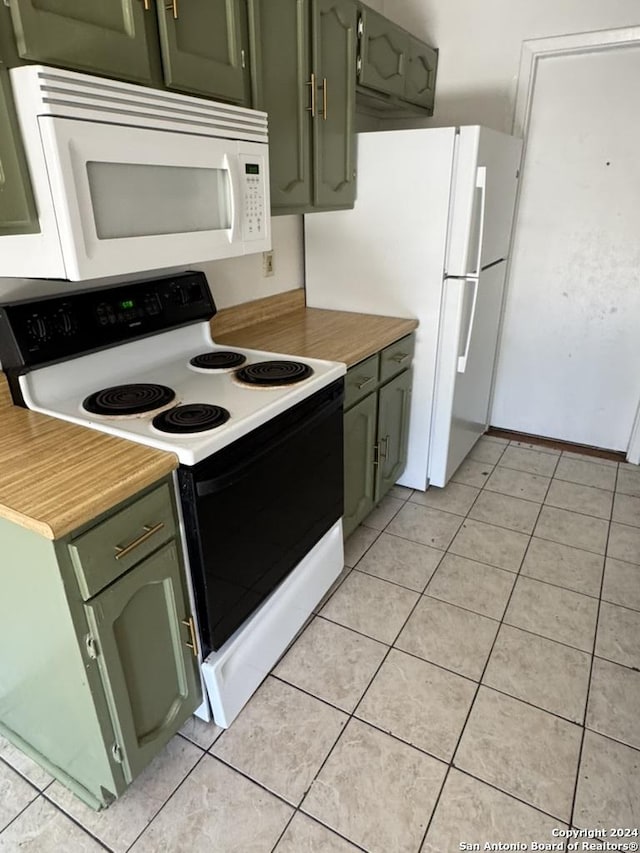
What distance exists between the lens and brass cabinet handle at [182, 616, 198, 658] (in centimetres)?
137

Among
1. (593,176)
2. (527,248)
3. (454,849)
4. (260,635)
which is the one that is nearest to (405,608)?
(260,635)

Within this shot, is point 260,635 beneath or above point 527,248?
beneath

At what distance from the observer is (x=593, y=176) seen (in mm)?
2752

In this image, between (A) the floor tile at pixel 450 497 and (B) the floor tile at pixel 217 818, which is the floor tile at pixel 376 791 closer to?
(B) the floor tile at pixel 217 818

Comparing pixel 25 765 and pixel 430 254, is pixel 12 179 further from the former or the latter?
pixel 430 254

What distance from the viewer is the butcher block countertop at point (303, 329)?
2.01m

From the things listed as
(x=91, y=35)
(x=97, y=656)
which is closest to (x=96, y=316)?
(x=91, y=35)

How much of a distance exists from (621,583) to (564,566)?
21 centimetres

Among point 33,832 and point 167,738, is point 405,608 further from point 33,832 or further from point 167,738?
point 33,832

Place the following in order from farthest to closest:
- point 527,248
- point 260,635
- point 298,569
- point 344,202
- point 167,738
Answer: point 527,248 < point 344,202 < point 298,569 < point 260,635 < point 167,738

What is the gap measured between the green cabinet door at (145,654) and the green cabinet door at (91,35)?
1.05 metres

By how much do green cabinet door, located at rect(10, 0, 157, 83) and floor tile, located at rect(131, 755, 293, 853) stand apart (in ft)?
5.61

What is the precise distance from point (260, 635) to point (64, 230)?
3.91 ft

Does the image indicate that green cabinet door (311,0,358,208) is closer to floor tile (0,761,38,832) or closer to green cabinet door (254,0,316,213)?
green cabinet door (254,0,316,213)
